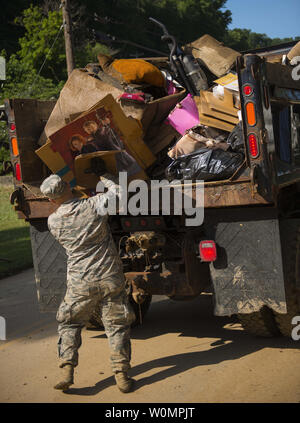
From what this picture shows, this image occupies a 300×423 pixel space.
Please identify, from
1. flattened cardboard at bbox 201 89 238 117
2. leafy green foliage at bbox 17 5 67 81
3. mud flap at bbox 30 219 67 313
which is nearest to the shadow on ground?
mud flap at bbox 30 219 67 313

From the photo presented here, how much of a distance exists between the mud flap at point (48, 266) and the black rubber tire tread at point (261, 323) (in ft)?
5.86

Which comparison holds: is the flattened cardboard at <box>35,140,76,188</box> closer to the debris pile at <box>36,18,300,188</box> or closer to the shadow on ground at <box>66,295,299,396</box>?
the debris pile at <box>36,18,300,188</box>

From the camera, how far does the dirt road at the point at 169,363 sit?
14.5ft

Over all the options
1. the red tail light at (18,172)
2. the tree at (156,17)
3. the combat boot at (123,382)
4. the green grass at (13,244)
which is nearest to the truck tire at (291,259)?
the combat boot at (123,382)

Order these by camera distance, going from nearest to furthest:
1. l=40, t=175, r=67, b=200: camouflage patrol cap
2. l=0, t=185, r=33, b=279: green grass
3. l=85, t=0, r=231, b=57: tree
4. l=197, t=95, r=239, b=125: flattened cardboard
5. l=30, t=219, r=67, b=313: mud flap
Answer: l=40, t=175, r=67, b=200: camouflage patrol cap → l=197, t=95, r=239, b=125: flattened cardboard → l=30, t=219, r=67, b=313: mud flap → l=0, t=185, r=33, b=279: green grass → l=85, t=0, r=231, b=57: tree

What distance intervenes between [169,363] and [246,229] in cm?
130

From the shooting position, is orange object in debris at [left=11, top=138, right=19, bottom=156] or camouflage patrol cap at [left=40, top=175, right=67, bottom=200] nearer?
camouflage patrol cap at [left=40, top=175, right=67, bottom=200]

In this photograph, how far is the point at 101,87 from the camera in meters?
5.71

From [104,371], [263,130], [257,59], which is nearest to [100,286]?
[104,371]

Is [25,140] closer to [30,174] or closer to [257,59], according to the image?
[30,174]

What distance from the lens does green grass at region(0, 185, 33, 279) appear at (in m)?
10.3

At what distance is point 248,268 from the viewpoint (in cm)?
501

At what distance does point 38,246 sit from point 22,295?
7.78ft

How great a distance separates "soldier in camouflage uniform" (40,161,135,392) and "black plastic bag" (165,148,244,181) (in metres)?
0.70
